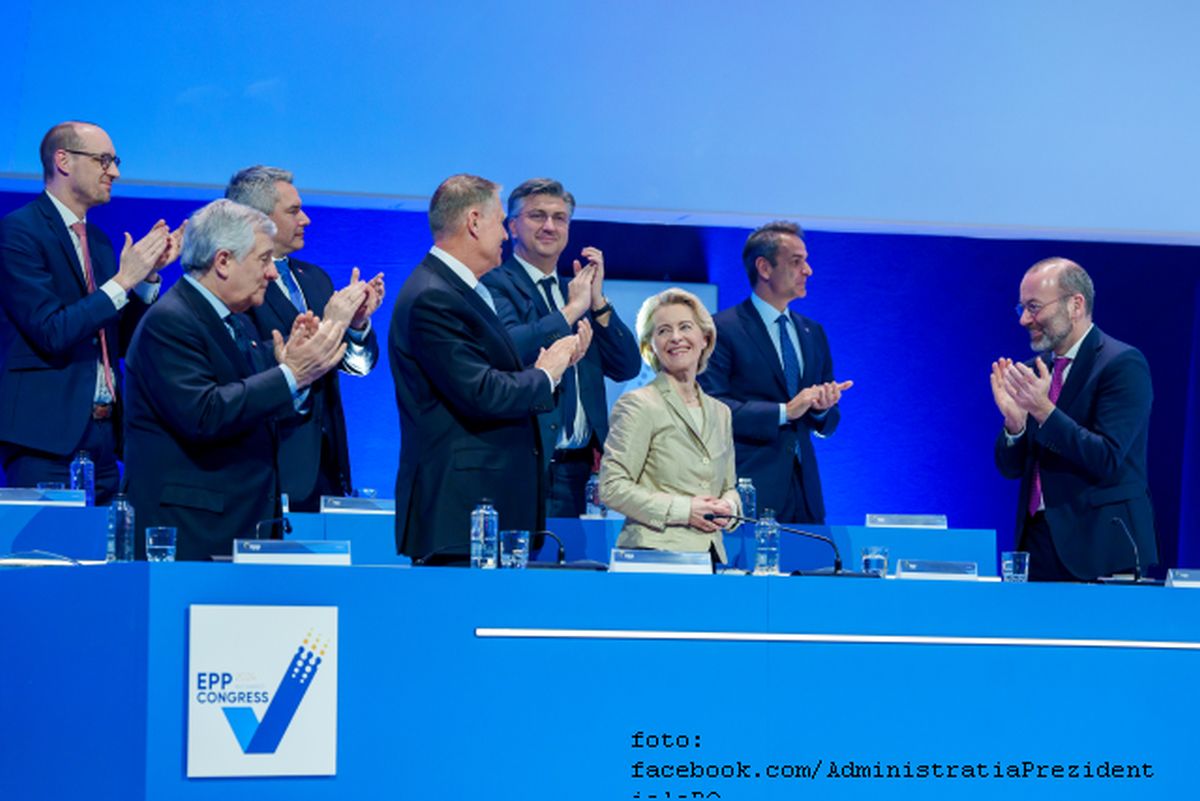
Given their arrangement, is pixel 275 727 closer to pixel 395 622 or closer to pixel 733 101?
pixel 395 622

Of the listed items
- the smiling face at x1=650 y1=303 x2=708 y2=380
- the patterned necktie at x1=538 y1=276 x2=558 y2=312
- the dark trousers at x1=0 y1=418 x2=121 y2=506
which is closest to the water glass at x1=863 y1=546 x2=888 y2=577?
the smiling face at x1=650 y1=303 x2=708 y2=380

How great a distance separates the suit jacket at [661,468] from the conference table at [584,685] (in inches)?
29.9

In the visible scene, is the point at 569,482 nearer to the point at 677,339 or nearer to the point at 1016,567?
the point at 677,339

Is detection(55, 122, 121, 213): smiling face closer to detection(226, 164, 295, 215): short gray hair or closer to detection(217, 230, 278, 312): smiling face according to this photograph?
detection(226, 164, 295, 215): short gray hair

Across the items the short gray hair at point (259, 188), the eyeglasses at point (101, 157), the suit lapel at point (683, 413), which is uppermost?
the eyeglasses at point (101, 157)

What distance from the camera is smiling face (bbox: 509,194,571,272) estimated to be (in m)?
5.68

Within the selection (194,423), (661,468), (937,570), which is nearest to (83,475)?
(194,423)

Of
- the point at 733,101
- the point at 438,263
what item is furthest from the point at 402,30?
the point at 438,263

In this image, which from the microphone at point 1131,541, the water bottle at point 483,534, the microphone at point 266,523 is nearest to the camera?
the water bottle at point 483,534

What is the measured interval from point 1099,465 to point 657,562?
184 cm

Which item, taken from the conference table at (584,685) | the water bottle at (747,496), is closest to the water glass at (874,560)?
the conference table at (584,685)

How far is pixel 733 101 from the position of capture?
7215mm

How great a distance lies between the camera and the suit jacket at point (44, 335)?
5203 millimetres

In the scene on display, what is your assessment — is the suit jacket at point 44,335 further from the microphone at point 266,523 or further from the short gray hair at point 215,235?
the microphone at point 266,523
